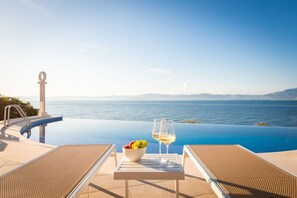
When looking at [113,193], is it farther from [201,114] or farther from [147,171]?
[201,114]

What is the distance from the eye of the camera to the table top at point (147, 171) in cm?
185

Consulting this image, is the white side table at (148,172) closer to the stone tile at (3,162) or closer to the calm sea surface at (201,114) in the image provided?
the stone tile at (3,162)

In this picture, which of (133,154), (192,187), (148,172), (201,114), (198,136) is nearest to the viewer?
(148,172)

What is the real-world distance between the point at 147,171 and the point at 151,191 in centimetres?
98

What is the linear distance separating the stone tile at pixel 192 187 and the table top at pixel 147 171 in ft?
2.43

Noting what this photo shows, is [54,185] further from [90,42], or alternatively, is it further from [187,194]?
[90,42]

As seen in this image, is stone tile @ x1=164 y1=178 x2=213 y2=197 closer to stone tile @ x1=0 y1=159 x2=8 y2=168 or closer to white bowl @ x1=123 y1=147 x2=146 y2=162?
white bowl @ x1=123 y1=147 x2=146 y2=162

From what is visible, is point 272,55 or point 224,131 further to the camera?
point 272,55

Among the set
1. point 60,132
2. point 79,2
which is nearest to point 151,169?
point 60,132

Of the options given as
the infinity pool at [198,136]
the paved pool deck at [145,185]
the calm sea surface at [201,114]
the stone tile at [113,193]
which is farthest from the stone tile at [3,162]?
the calm sea surface at [201,114]

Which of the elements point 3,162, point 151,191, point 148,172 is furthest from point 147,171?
point 3,162

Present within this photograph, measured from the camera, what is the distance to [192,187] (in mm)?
2822

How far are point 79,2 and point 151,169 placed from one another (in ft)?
33.6

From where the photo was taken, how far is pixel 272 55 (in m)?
22.0
